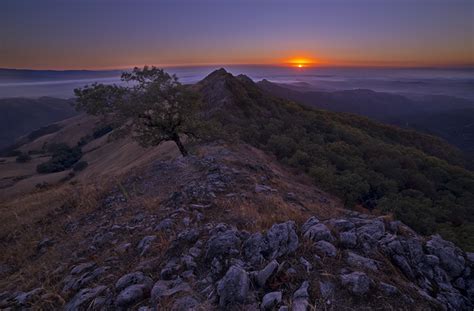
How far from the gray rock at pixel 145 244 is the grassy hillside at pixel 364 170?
46.2 ft

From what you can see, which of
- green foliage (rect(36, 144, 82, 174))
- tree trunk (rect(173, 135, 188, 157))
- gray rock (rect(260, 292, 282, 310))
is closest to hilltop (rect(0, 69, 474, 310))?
gray rock (rect(260, 292, 282, 310))

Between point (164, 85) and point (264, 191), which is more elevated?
point (164, 85)

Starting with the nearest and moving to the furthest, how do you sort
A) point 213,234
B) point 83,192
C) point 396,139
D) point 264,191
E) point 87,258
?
point 213,234 < point 87,258 < point 264,191 < point 83,192 < point 396,139

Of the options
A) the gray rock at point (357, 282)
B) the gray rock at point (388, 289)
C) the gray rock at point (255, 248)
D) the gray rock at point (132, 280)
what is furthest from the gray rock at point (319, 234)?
the gray rock at point (132, 280)

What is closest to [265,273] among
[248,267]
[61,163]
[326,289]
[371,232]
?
[248,267]

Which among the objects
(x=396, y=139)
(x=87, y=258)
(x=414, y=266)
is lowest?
(x=396, y=139)

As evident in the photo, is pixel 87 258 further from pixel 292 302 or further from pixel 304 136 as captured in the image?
pixel 304 136

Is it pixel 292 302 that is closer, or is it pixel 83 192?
pixel 292 302

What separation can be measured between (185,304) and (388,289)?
3408 mm

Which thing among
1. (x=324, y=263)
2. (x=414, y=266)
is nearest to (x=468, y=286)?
(x=414, y=266)

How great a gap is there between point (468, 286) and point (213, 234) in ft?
18.0

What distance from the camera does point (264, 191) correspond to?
11367mm

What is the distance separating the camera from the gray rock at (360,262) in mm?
5238

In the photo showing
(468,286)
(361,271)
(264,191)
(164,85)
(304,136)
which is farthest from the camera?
(304,136)
